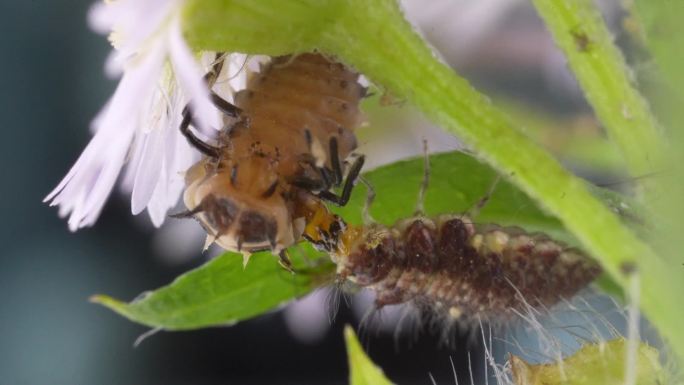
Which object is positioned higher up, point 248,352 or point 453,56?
point 453,56

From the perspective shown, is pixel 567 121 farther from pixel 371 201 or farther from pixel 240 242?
pixel 240 242

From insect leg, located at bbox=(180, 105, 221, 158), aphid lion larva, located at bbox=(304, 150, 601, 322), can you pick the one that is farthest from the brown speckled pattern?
insect leg, located at bbox=(180, 105, 221, 158)

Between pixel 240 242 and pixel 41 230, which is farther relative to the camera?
pixel 41 230

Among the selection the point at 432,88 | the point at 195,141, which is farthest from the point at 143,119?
the point at 432,88

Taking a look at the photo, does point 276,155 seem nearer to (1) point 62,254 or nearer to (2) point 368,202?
(2) point 368,202

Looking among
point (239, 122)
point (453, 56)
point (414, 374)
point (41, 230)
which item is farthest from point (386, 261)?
point (41, 230)
